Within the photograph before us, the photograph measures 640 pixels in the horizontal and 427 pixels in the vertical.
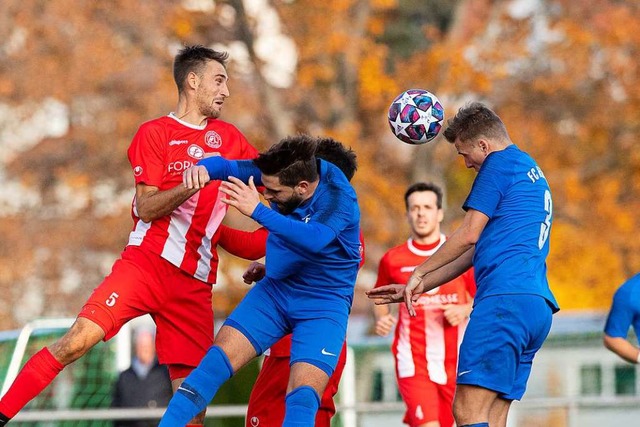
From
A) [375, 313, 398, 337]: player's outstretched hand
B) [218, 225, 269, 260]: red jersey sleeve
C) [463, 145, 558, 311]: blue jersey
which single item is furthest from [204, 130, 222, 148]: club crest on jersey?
[375, 313, 398, 337]: player's outstretched hand

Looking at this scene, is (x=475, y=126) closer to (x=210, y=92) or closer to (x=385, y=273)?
(x=210, y=92)

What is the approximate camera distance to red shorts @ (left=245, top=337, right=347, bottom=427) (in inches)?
343

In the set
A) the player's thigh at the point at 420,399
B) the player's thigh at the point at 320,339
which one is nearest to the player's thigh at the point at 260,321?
the player's thigh at the point at 320,339

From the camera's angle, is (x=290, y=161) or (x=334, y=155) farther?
(x=334, y=155)

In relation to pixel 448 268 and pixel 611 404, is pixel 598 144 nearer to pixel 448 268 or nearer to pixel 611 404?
pixel 611 404

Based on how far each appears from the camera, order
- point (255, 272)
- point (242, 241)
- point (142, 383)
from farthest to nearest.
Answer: point (142, 383)
point (242, 241)
point (255, 272)

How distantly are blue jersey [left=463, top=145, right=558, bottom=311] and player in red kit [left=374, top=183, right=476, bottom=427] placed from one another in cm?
288

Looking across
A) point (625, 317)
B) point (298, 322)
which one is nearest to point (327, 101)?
point (625, 317)

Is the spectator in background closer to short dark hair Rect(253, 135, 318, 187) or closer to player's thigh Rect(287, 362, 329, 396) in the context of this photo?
player's thigh Rect(287, 362, 329, 396)

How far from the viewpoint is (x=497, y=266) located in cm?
761

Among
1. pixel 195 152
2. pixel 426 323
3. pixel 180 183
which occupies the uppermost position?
pixel 195 152

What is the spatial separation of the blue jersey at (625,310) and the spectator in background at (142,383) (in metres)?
5.55

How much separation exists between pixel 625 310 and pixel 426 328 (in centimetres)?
178

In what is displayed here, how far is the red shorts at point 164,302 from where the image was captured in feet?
27.1
